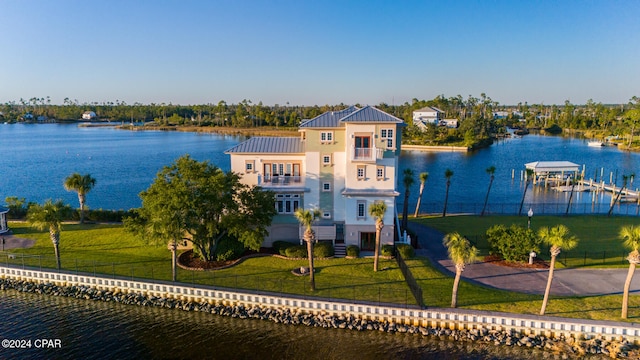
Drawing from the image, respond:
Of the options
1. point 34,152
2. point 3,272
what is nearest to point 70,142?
point 34,152

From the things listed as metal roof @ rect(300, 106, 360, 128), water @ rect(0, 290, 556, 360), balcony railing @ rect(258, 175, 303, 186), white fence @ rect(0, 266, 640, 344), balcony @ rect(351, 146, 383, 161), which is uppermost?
metal roof @ rect(300, 106, 360, 128)

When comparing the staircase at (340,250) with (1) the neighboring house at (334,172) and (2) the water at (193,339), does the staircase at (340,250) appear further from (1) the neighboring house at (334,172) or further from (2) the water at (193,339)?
(2) the water at (193,339)

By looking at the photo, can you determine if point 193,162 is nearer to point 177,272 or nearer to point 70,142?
point 177,272

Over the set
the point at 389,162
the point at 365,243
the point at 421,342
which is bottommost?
the point at 421,342

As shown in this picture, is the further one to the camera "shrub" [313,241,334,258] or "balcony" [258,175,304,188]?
"balcony" [258,175,304,188]

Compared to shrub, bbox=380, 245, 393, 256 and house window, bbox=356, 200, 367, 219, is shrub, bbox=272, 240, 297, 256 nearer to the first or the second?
house window, bbox=356, 200, 367, 219

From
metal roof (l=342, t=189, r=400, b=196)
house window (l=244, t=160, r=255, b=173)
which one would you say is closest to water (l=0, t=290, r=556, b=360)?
metal roof (l=342, t=189, r=400, b=196)

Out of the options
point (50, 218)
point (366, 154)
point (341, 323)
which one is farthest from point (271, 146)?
point (50, 218)
